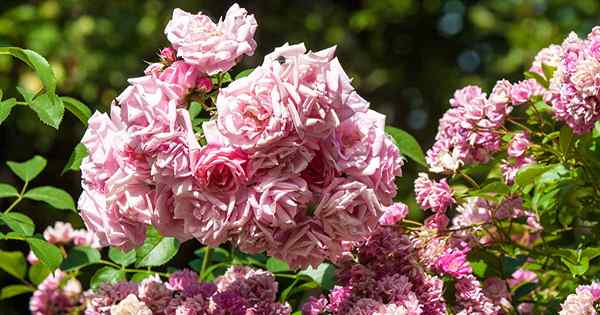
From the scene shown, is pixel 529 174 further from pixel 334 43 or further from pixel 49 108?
pixel 334 43

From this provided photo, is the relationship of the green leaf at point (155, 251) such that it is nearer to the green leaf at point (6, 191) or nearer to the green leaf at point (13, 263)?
the green leaf at point (6, 191)

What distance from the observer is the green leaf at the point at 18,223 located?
3.75ft

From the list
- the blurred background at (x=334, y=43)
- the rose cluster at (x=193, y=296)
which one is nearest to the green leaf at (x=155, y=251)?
the rose cluster at (x=193, y=296)

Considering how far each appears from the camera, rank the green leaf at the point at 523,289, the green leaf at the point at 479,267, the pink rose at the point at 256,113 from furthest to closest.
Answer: the green leaf at the point at 523,289 → the green leaf at the point at 479,267 → the pink rose at the point at 256,113

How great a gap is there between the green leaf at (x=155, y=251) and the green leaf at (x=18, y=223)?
13 centimetres

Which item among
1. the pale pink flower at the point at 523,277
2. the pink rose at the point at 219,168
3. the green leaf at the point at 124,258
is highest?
the pink rose at the point at 219,168

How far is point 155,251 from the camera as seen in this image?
1.19 metres

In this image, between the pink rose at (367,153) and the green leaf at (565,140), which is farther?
the green leaf at (565,140)

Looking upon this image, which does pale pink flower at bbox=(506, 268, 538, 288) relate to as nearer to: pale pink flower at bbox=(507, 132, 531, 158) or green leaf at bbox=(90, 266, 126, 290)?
pale pink flower at bbox=(507, 132, 531, 158)

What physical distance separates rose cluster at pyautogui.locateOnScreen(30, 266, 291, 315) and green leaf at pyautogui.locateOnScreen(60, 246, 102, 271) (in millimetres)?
242

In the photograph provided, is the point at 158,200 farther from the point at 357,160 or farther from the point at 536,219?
the point at 536,219

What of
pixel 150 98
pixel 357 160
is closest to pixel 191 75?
pixel 150 98

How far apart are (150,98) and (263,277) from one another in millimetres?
256

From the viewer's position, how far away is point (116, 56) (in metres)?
4.78
